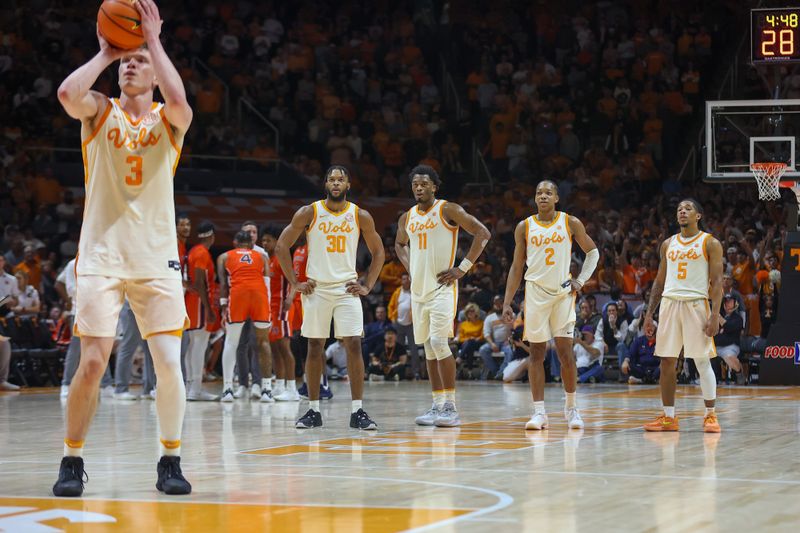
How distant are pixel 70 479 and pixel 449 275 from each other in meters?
5.11

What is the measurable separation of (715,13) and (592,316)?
1066 cm

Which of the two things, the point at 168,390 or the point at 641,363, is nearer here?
the point at 168,390

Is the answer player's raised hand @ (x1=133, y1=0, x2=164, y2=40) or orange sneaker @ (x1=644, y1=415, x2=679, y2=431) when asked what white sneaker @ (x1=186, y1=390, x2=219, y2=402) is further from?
player's raised hand @ (x1=133, y1=0, x2=164, y2=40)

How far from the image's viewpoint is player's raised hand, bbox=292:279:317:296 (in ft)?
35.5

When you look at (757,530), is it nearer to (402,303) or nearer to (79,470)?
(79,470)

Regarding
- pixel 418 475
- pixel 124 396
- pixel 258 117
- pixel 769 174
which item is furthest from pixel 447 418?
pixel 258 117

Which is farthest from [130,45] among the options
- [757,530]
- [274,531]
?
[757,530]

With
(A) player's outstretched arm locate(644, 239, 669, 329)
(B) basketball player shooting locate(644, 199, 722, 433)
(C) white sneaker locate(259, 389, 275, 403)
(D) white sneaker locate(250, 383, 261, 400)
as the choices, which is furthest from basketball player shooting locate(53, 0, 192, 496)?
(D) white sneaker locate(250, 383, 261, 400)

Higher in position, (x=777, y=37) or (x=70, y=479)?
(x=777, y=37)

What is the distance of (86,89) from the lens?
6.38 metres

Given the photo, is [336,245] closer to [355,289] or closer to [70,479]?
[355,289]

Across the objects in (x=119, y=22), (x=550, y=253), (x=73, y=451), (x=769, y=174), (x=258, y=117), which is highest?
(x=258, y=117)

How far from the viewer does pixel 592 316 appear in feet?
62.2

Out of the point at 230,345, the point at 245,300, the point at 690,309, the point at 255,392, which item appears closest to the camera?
the point at 690,309
